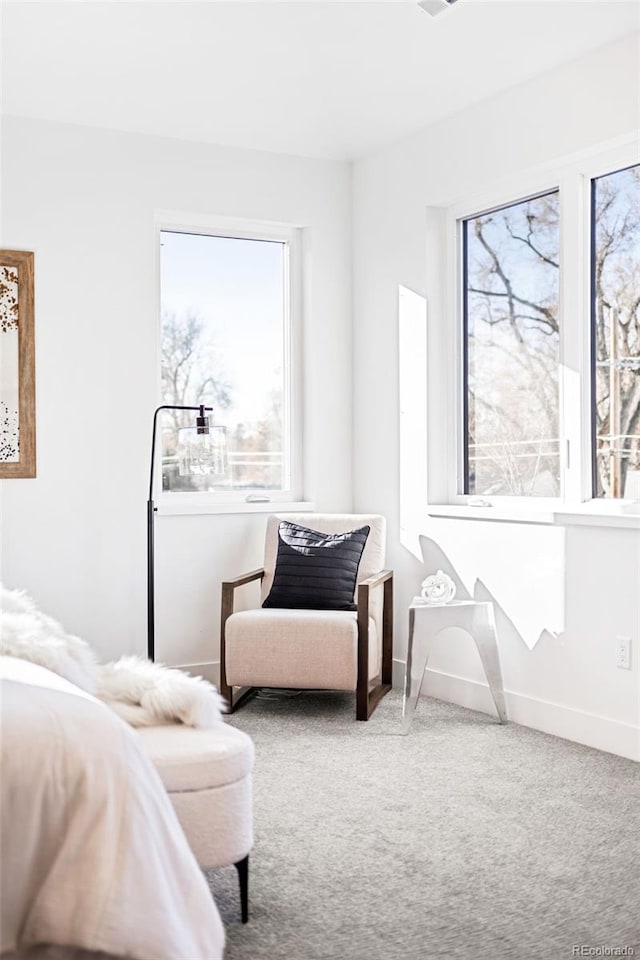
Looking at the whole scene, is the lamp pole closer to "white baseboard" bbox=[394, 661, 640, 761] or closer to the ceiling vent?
"white baseboard" bbox=[394, 661, 640, 761]

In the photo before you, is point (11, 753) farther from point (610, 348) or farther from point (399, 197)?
point (399, 197)

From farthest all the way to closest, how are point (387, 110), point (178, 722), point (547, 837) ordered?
point (387, 110) → point (547, 837) → point (178, 722)

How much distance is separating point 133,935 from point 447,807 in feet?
5.28

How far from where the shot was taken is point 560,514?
3.87 m

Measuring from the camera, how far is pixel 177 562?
477cm

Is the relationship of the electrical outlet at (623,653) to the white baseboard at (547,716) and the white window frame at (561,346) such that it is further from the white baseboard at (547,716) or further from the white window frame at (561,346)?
the white window frame at (561,346)

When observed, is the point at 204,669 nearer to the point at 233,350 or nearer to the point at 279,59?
the point at 233,350

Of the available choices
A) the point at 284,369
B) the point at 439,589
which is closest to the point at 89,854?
the point at 439,589

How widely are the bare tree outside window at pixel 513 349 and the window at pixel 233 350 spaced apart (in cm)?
104

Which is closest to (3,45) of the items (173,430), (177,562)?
(173,430)

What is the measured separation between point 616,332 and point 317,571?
64.1 inches

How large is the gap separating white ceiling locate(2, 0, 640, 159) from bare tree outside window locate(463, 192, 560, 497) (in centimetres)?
60

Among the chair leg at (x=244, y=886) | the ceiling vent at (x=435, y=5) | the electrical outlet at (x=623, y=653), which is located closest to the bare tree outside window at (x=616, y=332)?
the electrical outlet at (x=623, y=653)

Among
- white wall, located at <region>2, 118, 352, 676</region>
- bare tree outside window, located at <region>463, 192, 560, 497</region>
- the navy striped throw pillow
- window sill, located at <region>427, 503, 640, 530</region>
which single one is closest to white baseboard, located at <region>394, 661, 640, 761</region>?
the navy striped throw pillow
